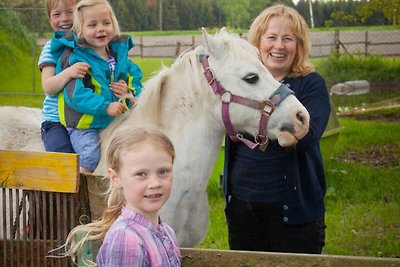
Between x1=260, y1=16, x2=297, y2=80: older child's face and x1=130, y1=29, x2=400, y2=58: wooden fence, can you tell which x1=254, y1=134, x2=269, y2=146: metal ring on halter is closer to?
x1=260, y1=16, x2=297, y2=80: older child's face

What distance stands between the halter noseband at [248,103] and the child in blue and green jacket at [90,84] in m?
0.51

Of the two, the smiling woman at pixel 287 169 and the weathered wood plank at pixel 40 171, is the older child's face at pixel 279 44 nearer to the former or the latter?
the smiling woman at pixel 287 169

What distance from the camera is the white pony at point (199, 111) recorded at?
3502 millimetres

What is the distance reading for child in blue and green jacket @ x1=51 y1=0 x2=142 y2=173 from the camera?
145 inches

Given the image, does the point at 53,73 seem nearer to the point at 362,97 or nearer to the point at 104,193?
the point at 104,193

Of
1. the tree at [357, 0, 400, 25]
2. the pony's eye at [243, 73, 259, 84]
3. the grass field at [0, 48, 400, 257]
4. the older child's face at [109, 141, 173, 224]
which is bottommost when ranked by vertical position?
the grass field at [0, 48, 400, 257]

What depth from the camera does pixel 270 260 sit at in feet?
8.05

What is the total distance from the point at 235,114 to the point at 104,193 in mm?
903

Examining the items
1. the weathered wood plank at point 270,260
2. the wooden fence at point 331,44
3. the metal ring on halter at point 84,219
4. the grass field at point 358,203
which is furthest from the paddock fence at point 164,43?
the weathered wood plank at point 270,260

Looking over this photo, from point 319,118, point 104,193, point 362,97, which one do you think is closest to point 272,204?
point 319,118

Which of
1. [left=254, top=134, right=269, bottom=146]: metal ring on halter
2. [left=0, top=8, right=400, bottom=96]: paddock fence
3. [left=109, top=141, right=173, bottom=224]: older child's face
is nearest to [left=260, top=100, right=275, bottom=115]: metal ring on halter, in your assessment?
[left=254, top=134, right=269, bottom=146]: metal ring on halter

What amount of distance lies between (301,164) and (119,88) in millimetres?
1139

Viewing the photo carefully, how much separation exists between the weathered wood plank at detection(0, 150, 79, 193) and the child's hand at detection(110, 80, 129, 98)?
94 centimetres

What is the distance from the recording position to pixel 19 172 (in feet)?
9.76
